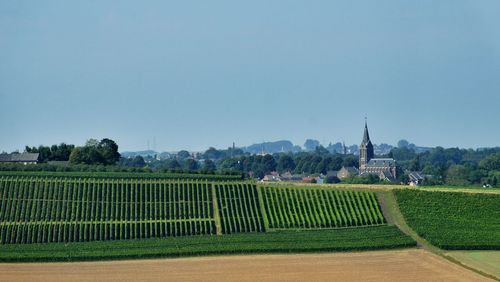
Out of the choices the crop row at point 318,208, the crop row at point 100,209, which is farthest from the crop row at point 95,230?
the crop row at point 318,208

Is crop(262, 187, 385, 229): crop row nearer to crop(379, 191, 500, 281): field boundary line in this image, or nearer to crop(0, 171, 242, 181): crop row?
crop(379, 191, 500, 281): field boundary line

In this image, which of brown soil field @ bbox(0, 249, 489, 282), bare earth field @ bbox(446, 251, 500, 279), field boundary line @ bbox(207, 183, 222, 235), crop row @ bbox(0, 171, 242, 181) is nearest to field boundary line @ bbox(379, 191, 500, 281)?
bare earth field @ bbox(446, 251, 500, 279)

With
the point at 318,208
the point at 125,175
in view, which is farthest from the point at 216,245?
the point at 125,175

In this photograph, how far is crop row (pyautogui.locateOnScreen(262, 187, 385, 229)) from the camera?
94.2 metres

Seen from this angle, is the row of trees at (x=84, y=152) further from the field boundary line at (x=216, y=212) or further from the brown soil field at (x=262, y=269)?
the brown soil field at (x=262, y=269)

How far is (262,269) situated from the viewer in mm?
72562

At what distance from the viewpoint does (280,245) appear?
8225cm

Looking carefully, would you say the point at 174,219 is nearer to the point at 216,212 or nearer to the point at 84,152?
the point at 216,212

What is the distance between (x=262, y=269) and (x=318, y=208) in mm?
26902

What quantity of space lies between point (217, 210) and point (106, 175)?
16.7 meters

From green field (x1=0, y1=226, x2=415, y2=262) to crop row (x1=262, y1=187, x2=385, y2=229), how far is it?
13.6ft

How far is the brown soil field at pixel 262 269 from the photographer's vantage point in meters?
68.6

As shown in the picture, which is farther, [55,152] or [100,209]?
[55,152]

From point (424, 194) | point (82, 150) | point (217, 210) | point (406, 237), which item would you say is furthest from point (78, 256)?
point (82, 150)
